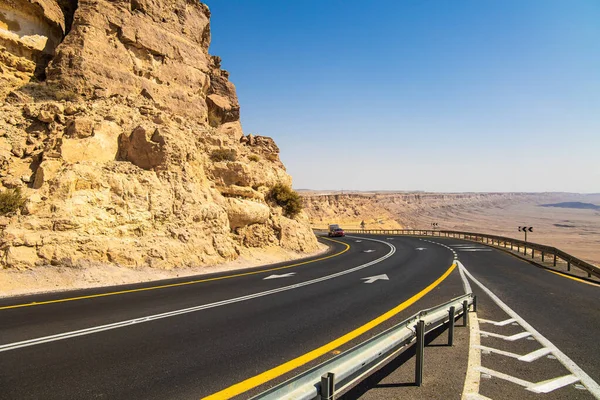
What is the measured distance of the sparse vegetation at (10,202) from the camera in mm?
12742

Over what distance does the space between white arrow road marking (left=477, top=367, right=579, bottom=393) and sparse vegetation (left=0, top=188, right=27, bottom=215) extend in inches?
627

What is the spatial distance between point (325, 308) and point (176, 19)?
94.4 feet

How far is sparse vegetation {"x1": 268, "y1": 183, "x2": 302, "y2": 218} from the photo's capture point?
82.5 ft

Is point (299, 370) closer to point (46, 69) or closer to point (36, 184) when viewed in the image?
point (36, 184)

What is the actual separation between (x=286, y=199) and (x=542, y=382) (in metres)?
21.5

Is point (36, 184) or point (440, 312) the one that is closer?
point (440, 312)

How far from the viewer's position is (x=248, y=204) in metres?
21.5

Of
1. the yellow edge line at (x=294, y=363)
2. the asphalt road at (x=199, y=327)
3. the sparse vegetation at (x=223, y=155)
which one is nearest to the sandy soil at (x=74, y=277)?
the asphalt road at (x=199, y=327)

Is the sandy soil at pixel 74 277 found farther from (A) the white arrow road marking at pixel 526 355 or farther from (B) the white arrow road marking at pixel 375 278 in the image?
(A) the white arrow road marking at pixel 526 355

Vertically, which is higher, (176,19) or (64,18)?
(176,19)

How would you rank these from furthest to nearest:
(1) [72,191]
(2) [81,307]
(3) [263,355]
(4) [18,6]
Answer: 1. (4) [18,6]
2. (1) [72,191]
3. (2) [81,307]
4. (3) [263,355]

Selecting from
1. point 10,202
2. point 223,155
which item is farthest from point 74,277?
point 223,155

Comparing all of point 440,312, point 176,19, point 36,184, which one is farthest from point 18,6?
point 440,312

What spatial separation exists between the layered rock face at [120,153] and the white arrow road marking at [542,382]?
13120 mm
